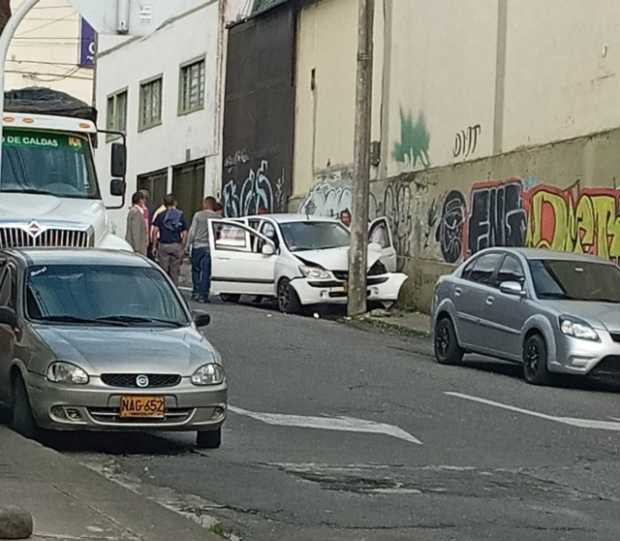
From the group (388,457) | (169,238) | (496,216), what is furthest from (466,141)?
(388,457)

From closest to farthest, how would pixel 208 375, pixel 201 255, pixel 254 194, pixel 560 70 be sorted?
pixel 208 375 < pixel 560 70 < pixel 201 255 < pixel 254 194

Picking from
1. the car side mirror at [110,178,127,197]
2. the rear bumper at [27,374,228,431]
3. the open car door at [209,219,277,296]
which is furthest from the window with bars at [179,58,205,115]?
the rear bumper at [27,374,228,431]

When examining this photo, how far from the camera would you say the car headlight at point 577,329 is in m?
16.9

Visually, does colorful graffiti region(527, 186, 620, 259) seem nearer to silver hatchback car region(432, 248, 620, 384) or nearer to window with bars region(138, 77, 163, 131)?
silver hatchback car region(432, 248, 620, 384)

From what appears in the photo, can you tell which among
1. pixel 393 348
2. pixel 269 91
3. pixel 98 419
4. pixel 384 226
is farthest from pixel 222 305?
pixel 98 419

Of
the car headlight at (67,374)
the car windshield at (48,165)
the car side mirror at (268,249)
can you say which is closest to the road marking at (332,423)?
the car headlight at (67,374)

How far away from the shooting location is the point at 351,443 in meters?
12.8

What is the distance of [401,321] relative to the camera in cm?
2584

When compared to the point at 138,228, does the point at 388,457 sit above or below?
below

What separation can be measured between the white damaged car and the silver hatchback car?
581cm

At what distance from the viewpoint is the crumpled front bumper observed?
25500 millimetres

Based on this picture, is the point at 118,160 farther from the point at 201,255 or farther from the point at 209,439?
the point at 209,439

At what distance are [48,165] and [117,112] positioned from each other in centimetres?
2906

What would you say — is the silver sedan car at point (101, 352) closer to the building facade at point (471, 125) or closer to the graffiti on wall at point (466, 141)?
the building facade at point (471, 125)
